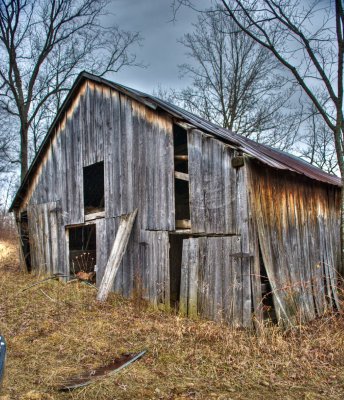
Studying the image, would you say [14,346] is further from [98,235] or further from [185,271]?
[98,235]

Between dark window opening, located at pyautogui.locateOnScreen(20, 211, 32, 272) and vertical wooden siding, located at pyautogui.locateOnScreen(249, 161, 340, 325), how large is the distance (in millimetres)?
9769

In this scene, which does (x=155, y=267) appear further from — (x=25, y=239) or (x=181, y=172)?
(x=25, y=239)

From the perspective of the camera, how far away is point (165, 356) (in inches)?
214

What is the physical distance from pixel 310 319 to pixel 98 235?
5.60 m

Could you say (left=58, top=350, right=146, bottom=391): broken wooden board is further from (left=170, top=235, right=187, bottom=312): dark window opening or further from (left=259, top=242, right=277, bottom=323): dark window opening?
(left=170, top=235, right=187, bottom=312): dark window opening

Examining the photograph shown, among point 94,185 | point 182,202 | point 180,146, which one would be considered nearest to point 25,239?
point 94,185

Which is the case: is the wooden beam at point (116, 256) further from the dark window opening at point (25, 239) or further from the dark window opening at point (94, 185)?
the dark window opening at point (25, 239)

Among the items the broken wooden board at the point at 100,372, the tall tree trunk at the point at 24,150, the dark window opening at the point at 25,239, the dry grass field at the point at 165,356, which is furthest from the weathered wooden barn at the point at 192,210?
the tall tree trunk at the point at 24,150

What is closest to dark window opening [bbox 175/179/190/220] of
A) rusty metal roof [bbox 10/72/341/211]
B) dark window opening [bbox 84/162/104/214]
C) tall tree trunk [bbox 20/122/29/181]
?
rusty metal roof [bbox 10/72/341/211]

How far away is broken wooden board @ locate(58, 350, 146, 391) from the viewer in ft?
14.9

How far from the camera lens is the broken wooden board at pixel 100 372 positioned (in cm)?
455

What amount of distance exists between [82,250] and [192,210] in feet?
21.7

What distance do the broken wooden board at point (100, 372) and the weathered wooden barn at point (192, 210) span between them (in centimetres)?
206

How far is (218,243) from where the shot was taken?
7.12 m
